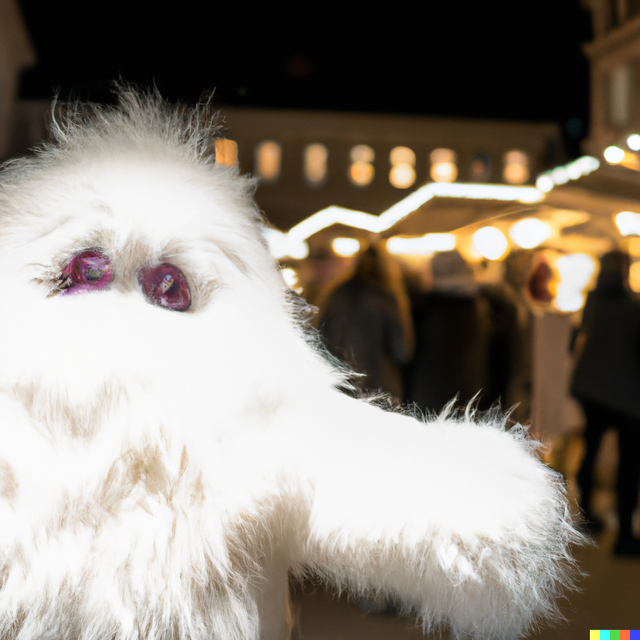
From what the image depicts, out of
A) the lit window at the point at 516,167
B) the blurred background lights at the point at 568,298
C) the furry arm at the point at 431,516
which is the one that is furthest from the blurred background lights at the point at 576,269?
the furry arm at the point at 431,516

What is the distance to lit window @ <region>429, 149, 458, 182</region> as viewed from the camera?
624 millimetres

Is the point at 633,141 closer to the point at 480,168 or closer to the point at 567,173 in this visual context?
the point at 567,173

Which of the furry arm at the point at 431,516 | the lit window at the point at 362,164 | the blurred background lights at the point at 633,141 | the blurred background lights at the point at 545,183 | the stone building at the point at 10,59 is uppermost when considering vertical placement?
the stone building at the point at 10,59

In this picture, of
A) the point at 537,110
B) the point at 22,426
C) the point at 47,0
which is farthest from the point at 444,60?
the point at 22,426

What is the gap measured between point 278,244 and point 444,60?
303mm

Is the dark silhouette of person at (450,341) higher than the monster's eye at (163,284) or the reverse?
the reverse

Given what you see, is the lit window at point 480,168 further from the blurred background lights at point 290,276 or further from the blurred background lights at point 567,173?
the blurred background lights at point 290,276

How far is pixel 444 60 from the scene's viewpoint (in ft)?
2.14

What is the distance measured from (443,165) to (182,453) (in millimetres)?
→ 416

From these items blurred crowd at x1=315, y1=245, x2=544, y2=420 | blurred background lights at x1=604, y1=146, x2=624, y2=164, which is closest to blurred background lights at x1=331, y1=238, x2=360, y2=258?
blurred crowd at x1=315, y1=245, x2=544, y2=420

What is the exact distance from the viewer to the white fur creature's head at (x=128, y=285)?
44 cm

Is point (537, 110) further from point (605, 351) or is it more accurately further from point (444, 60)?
point (605, 351)

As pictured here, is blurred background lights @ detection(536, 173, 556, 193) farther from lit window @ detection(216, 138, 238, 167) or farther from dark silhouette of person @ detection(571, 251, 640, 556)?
lit window @ detection(216, 138, 238, 167)

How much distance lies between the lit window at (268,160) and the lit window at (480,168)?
0.72 ft
